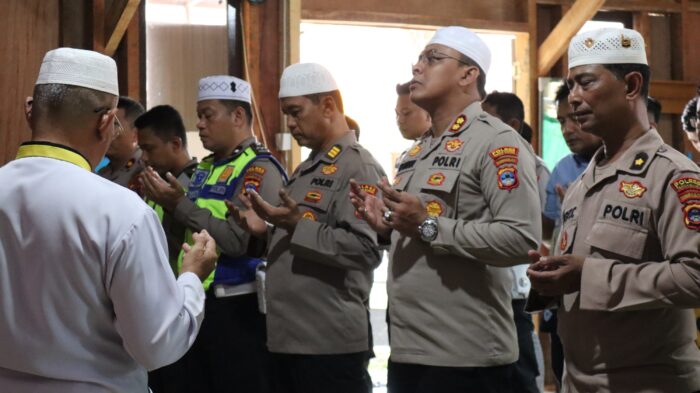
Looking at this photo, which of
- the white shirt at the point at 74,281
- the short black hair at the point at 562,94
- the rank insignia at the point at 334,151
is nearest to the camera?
the white shirt at the point at 74,281

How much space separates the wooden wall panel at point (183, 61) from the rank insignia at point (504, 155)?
3.88 meters

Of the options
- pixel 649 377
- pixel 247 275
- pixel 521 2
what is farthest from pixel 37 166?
pixel 521 2

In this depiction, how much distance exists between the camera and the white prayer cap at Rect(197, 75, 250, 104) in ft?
13.0

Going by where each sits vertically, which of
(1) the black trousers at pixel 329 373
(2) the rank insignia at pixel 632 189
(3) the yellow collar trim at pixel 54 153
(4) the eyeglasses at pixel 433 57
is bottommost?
(1) the black trousers at pixel 329 373

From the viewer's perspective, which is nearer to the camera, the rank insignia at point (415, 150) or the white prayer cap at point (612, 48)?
the white prayer cap at point (612, 48)

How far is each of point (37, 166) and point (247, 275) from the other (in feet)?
5.81

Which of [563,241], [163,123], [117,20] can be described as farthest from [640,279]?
[117,20]

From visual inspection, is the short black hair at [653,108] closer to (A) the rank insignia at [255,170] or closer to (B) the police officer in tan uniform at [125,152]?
(A) the rank insignia at [255,170]

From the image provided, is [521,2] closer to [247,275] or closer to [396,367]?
[247,275]

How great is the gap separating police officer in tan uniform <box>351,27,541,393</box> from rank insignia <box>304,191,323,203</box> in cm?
55

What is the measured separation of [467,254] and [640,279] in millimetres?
614

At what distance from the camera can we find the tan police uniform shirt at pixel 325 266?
317 centimetres

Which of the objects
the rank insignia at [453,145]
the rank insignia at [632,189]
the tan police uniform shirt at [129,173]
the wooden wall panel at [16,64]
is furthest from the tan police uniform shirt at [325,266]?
the wooden wall panel at [16,64]

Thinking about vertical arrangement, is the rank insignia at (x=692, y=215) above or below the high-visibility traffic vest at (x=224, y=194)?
above
